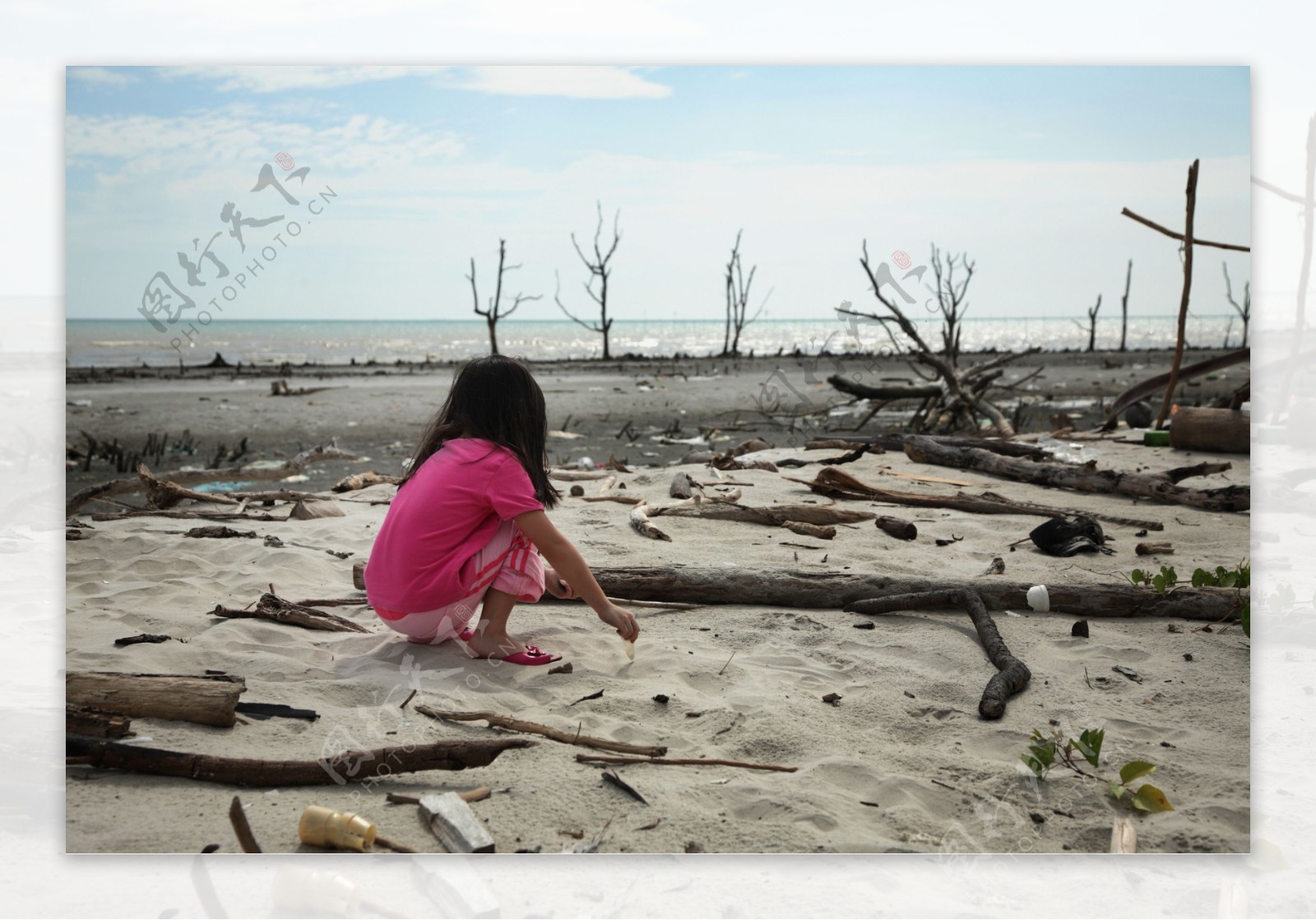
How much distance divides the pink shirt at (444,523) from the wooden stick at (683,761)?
0.72 meters

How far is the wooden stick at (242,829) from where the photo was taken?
1.80 meters

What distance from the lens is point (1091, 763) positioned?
2123 mm

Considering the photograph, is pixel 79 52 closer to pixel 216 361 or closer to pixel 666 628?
pixel 666 628

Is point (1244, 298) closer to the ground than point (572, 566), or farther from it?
farther from it

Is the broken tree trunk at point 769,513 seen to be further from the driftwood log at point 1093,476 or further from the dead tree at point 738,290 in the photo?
the dead tree at point 738,290

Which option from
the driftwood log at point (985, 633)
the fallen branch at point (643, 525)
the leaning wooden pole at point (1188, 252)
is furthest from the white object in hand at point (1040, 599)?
the fallen branch at point (643, 525)

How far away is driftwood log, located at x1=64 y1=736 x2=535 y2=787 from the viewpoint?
2005 millimetres

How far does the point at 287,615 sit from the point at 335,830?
1.22 metres

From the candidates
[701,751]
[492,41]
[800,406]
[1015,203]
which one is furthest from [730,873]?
[800,406]

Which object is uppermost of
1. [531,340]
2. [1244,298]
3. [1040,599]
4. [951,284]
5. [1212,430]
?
[531,340]

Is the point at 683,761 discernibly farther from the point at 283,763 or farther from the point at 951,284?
the point at 951,284

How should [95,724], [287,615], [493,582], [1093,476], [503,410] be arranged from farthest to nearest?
1. [1093,476]
2. [287,615]
3. [493,582]
4. [503,410]
5. [95,724]

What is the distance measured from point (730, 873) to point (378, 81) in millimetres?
2290

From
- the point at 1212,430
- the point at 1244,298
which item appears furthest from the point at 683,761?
the point at 1212,430
